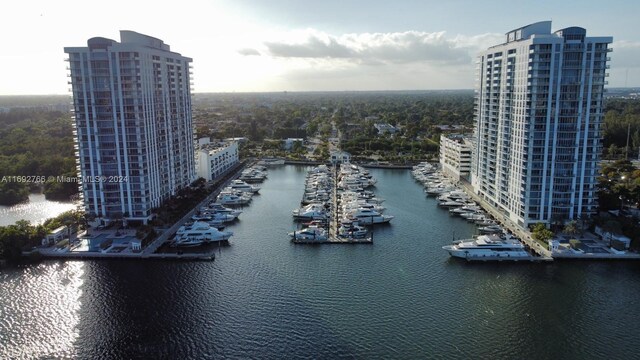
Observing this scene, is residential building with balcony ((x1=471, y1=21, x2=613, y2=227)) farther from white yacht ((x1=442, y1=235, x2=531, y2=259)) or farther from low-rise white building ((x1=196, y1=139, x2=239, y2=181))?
low-rise white building ((x1=196, y1=139, x2=239, y2=181))

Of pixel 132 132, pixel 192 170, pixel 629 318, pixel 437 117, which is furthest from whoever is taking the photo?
pixel 437 117

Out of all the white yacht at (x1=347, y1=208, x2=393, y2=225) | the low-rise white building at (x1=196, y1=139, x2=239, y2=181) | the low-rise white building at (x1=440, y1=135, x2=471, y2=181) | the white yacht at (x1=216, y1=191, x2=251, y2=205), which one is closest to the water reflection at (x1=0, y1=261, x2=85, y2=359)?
the white yacht at (x1=216, y1=191, x2=251, y2=205)

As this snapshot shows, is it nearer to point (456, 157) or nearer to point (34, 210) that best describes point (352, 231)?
point (456, 157)

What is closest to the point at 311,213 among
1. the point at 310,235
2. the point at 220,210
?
the point at 310,235

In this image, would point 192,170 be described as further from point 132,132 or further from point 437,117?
point 437,117

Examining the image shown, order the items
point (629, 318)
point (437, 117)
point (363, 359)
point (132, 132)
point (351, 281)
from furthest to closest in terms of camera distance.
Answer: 1. point (437, 117)
2. point (132, 132)
3. point (351, 281)
4. point (629, 318)
5. point (363, 359)

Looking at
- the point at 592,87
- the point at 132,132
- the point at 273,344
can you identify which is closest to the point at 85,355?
the point at 273,344
